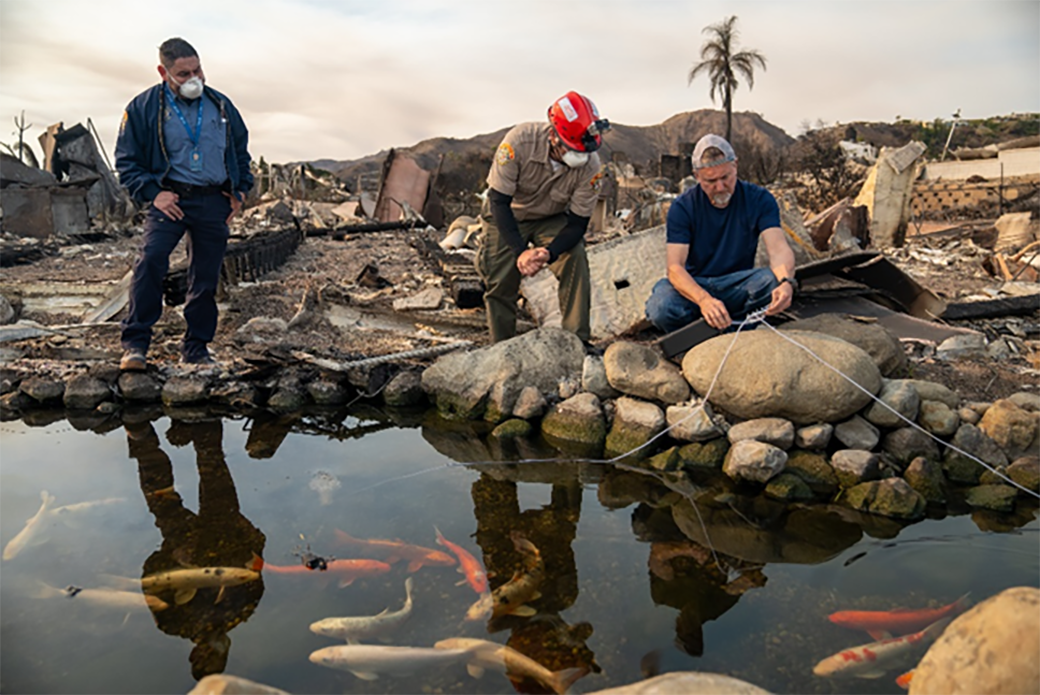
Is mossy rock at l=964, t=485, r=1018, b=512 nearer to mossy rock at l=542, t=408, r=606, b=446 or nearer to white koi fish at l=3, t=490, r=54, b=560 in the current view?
mossy rock at l=542, t=408, r=606, b=446

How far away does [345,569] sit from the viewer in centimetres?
327

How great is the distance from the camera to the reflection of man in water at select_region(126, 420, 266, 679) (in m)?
2.84

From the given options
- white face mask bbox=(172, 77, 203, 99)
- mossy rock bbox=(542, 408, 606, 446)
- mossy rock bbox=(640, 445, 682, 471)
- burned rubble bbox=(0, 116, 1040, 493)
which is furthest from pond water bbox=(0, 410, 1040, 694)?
white face mask bbox=(172, 77, 203, 99)

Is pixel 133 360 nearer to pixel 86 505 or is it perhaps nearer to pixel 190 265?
pixel 190 265

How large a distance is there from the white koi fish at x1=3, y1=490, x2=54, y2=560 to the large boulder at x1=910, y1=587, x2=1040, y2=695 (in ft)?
12.8

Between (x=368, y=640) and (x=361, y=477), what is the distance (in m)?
1.71

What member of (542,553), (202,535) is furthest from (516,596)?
(202,535)

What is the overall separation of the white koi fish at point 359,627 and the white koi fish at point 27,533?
5.64 ft

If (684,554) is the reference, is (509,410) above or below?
above

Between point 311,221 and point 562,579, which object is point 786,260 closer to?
point 562,579

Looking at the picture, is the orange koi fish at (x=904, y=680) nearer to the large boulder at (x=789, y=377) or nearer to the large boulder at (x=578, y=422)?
the large boulder at (x=789, y=377)

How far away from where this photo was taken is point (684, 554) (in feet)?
11.4

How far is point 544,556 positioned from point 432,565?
1.82ft

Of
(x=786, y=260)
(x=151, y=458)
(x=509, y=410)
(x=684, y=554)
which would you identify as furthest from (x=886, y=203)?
(x=151, y=458)
